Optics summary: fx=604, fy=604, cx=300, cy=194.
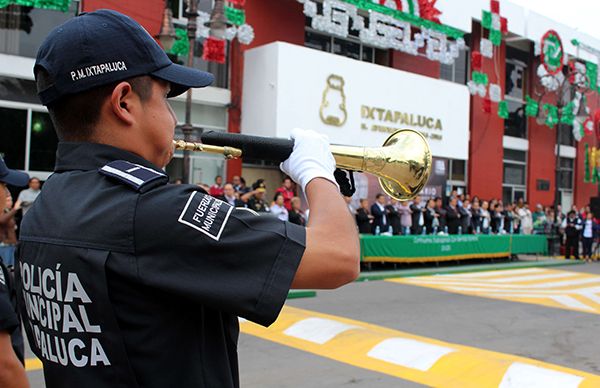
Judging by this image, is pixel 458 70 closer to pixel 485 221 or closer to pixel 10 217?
pixel 485 221

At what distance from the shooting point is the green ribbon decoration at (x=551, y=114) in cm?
2461

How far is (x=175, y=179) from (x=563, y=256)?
44.5 feet

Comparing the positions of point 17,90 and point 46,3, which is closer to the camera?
point 46,3

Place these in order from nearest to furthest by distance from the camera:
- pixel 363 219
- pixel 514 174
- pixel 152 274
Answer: pixel 152 274 → pixel 363 219 → pixel 514 174

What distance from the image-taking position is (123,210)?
1302 millimetres

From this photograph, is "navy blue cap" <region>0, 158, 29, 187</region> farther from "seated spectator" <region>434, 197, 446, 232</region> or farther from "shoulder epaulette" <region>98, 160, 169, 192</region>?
"seated spectator" <region>434, 197, 446, 232</region>

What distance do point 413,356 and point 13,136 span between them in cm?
1057

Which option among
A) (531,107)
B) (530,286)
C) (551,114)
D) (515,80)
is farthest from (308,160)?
(515,80)

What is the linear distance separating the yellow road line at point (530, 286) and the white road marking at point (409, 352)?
4.71 metres

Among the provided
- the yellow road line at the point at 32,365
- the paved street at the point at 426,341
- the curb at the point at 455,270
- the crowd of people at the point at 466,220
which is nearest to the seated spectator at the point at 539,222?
the crowd of people at the point at 466,220

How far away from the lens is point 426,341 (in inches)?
261

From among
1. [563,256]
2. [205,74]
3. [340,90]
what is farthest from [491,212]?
[205,74]

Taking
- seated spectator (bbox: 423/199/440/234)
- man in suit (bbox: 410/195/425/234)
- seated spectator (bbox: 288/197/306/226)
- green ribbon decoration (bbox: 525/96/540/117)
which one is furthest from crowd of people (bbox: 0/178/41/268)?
green ribbon decoration (bbox: 525/96/540/117)

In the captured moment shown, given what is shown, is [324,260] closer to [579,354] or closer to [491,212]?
[579,354]
